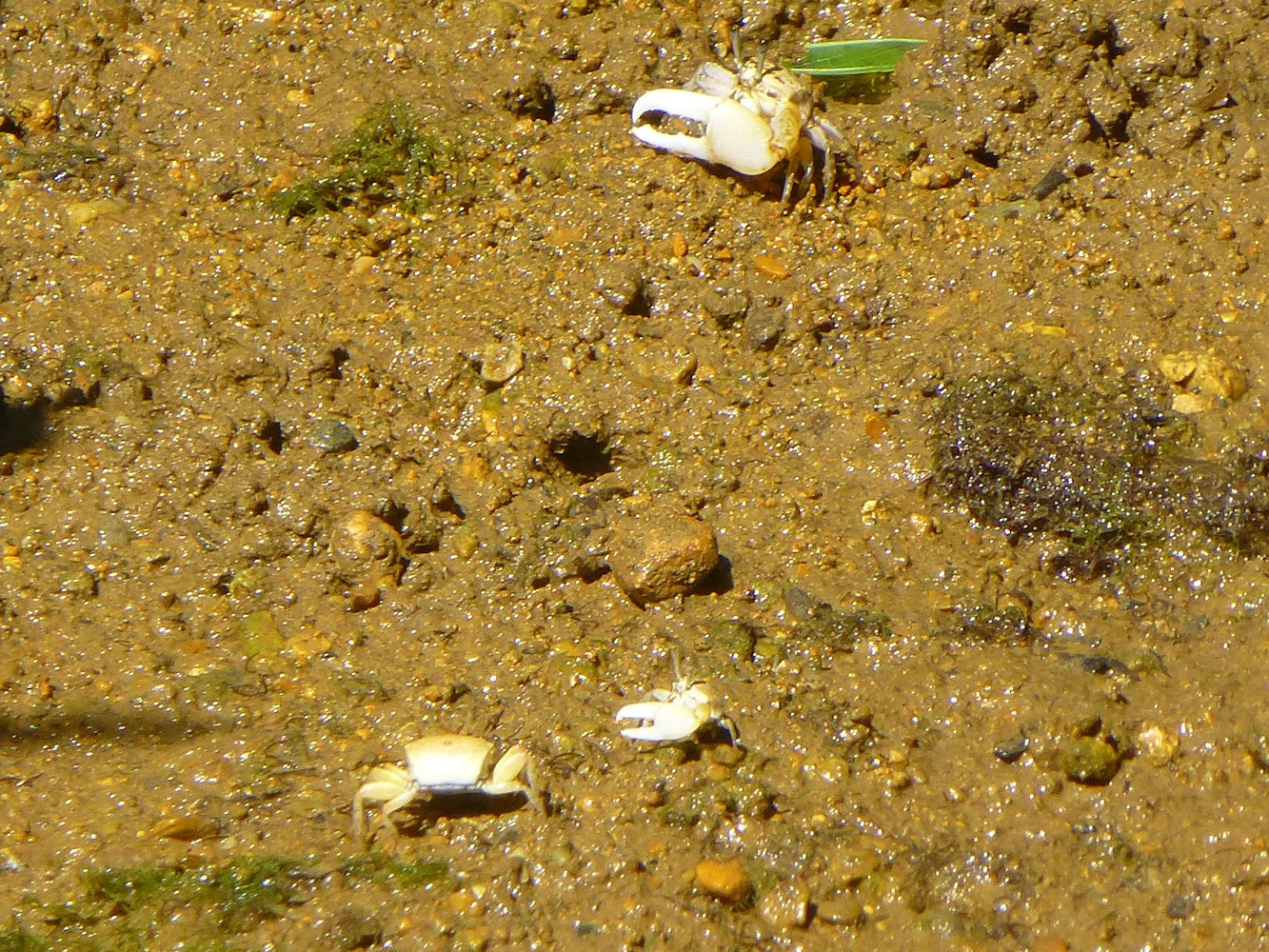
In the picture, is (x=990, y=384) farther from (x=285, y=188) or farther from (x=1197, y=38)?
(x=285, y=188)

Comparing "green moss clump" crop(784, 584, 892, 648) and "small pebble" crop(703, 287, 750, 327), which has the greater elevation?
"small pebble" crop(703, 287, 750, 327)

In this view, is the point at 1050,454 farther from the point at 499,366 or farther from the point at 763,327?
the point at 499,366

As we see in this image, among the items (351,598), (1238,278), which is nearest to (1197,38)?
(1238,278)

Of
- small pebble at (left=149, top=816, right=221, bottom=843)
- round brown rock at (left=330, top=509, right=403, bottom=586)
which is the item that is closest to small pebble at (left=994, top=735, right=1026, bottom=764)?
round brown rock at (left=330, top=509, right=403, bottom=586)

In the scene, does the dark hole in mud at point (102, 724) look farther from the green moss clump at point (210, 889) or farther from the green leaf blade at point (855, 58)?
the green leaf blade at point (855, 58)

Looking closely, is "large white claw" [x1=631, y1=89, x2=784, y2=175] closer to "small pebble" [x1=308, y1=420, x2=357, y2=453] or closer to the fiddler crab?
the fiddler crab

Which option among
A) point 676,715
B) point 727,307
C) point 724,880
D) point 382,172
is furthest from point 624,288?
point 724,880
